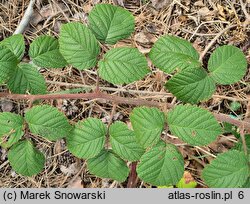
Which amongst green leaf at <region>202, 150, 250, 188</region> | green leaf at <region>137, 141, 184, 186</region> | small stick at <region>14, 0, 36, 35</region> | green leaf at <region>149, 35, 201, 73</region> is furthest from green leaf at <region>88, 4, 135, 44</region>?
small stick at <region>14, 0, 36, 35</region>

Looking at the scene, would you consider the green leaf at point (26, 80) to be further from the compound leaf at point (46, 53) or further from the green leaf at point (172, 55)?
the green leaf at point (172, 55)

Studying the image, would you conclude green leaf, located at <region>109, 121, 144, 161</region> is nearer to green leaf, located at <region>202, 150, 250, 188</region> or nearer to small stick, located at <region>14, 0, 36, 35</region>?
green leaf, located at <region>202, 150, 250, 188</region>

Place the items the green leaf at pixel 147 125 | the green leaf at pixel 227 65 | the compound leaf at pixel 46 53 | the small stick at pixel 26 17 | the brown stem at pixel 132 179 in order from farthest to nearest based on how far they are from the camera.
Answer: the small stick at pixel 26 17 < the brown stem at pixel 132 179 < the compound leaf at pixel 46 53 < the green leaf at pixel 227 65 < the green leaf at pixel 147 125

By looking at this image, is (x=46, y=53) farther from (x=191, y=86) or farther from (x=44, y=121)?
(x=191, y=86)

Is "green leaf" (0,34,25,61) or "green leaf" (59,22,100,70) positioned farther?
"green leaf" (0,34,25,61)

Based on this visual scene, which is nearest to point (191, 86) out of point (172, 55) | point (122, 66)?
point (172, 55)

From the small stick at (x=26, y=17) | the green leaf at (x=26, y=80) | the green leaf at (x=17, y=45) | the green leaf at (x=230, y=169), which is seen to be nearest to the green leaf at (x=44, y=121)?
the green leaf at (x=26, y=80)

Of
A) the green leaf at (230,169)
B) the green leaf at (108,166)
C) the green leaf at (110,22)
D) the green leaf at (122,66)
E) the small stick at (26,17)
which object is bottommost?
the green leaf at (108,166)
